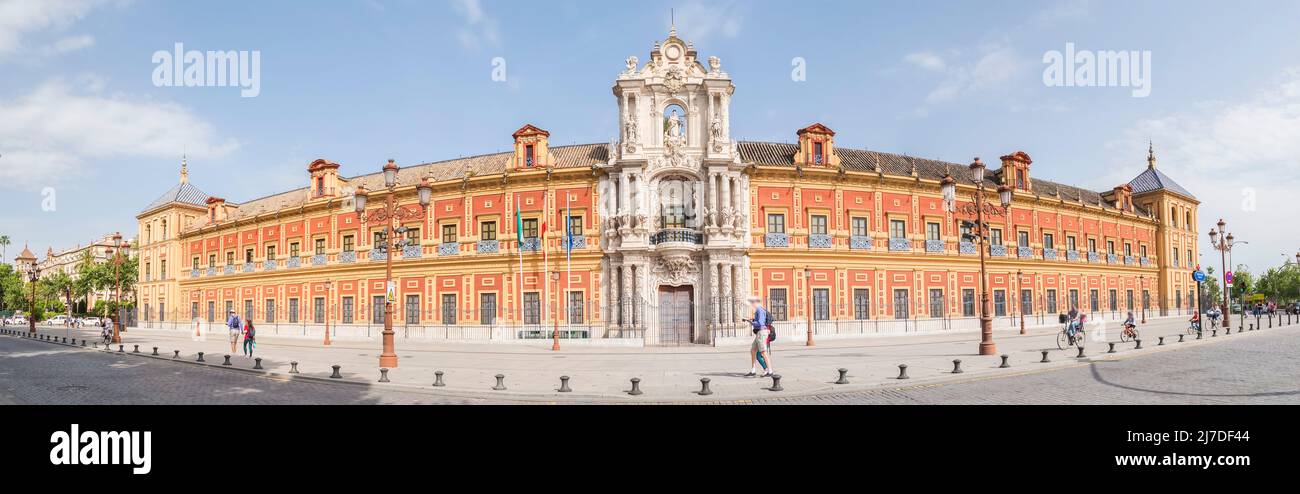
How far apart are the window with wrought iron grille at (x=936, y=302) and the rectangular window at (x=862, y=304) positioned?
160 inches

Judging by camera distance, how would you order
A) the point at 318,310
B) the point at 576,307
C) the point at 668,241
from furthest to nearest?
1. the point at 318,310
2. the point at 576,307
3. the point at 668,241

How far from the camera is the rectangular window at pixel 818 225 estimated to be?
2986 centimetres

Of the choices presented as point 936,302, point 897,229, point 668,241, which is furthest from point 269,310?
point 936,302

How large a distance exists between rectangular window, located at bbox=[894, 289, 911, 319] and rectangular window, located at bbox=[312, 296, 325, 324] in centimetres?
3266

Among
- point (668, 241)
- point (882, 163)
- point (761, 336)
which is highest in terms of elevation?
point (882, 163)

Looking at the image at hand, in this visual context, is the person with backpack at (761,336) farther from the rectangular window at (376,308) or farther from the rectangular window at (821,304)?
the rectangular window at (376,308)

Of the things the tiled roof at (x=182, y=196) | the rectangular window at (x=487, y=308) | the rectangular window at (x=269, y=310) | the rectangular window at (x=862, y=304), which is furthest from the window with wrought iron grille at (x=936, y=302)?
the tiled roof at (x=182, y=196)

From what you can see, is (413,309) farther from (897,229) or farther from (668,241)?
(897,229)

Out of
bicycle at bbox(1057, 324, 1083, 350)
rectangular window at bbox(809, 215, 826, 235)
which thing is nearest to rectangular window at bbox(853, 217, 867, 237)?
rectangular window at bbox(809, 215, 826, 235)

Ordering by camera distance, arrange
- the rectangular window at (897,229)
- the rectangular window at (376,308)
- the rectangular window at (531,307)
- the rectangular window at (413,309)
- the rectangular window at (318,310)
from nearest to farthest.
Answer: the rectangular window at (531,307)
the rectangular window at (413,309)
the rectangular window at (897,229)
the rectangular window at (376,308)
the rectangular window at (318,310)

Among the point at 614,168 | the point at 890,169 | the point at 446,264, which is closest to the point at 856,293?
the point at 890,169

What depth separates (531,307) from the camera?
28797 mm

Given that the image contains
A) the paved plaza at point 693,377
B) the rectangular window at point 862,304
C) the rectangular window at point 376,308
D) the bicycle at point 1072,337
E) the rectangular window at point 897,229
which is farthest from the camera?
the rectangular window at point 376,308

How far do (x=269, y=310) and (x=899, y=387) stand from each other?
130 feet
